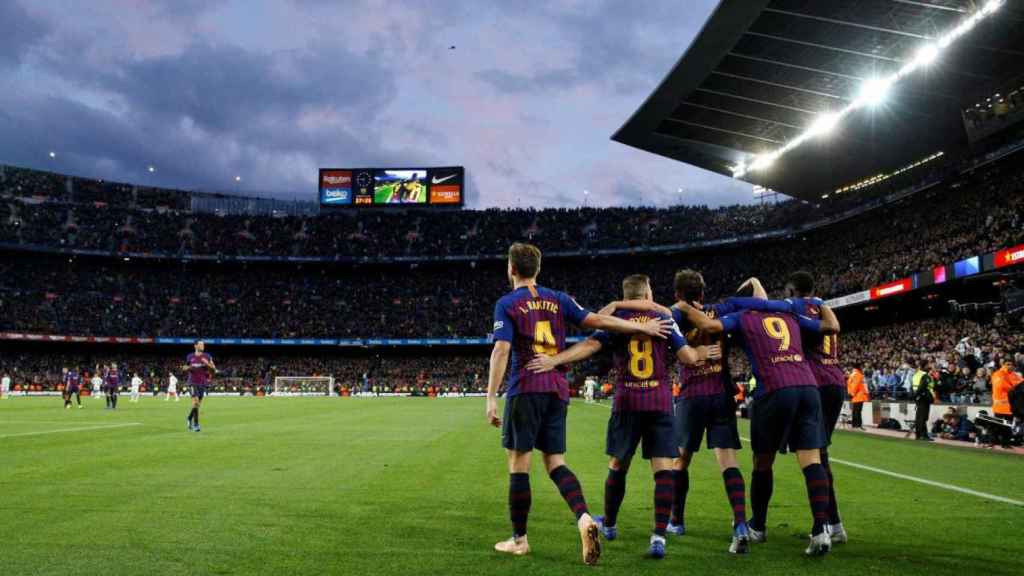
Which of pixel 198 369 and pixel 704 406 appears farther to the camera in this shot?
pixel 198 369

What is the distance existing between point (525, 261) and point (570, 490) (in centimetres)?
183

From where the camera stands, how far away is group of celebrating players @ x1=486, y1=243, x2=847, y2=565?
5555mm

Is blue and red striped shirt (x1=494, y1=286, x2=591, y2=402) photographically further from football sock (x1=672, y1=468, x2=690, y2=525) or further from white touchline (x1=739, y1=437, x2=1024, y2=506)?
white touchline (x1=739, y1=437, x2=1024, y2=506)

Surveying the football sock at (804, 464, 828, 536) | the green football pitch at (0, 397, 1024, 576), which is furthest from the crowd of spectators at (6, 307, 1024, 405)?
the football sock at (804, 464, 828, 536)

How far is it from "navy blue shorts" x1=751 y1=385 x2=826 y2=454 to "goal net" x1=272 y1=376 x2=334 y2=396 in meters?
55.6

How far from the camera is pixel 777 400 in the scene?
590 cm

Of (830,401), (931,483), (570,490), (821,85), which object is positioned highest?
(821,85)

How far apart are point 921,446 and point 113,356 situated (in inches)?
2699

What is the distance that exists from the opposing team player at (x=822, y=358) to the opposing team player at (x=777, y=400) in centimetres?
22

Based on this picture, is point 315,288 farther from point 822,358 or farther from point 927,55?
point 822,358

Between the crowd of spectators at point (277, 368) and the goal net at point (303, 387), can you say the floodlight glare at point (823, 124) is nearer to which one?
the crowd of spectators at point (277, 368)

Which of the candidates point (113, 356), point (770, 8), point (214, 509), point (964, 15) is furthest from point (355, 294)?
point (214, 509)

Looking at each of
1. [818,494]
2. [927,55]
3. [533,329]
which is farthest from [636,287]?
[927,55]

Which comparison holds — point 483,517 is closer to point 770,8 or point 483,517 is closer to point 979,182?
point 770,8
